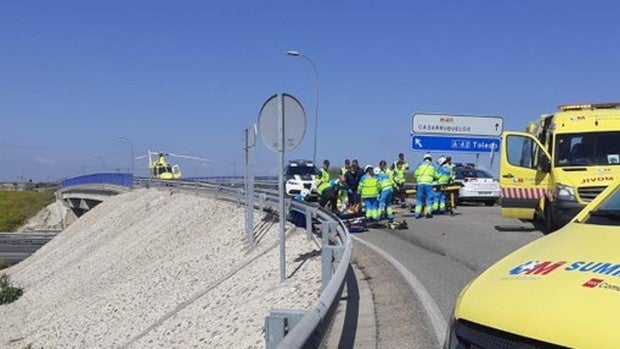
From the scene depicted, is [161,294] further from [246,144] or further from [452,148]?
[452,148]

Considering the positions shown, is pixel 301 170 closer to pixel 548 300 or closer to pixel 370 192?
pixel 370 192

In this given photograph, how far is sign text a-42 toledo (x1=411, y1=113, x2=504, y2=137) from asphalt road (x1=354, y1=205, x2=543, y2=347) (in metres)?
6.99

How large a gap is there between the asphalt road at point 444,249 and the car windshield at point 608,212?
77.6 inches

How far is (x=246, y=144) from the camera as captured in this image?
49.8 ft

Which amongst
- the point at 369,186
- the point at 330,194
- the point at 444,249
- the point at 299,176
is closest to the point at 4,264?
the point at 299,176

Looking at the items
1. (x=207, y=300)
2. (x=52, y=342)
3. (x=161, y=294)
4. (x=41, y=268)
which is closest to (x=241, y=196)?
(x=161, y=294)

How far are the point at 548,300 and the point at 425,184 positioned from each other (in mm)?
16716

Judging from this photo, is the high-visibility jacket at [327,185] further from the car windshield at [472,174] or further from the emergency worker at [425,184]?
the car windshield at [472,174]

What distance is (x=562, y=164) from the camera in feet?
43.5

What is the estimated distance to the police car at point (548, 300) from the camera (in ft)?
9.15

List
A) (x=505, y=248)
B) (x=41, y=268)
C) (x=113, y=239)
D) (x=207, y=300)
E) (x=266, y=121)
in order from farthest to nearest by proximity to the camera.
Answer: (x=41, y=268), (x=113, y=239), (x=207, y=300), (x=505, y=248), (x=266, y=121)

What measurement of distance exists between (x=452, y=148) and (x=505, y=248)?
15.5 meters

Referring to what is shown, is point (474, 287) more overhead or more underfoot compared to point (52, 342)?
more overhead

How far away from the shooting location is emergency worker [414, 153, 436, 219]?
62.3ft
